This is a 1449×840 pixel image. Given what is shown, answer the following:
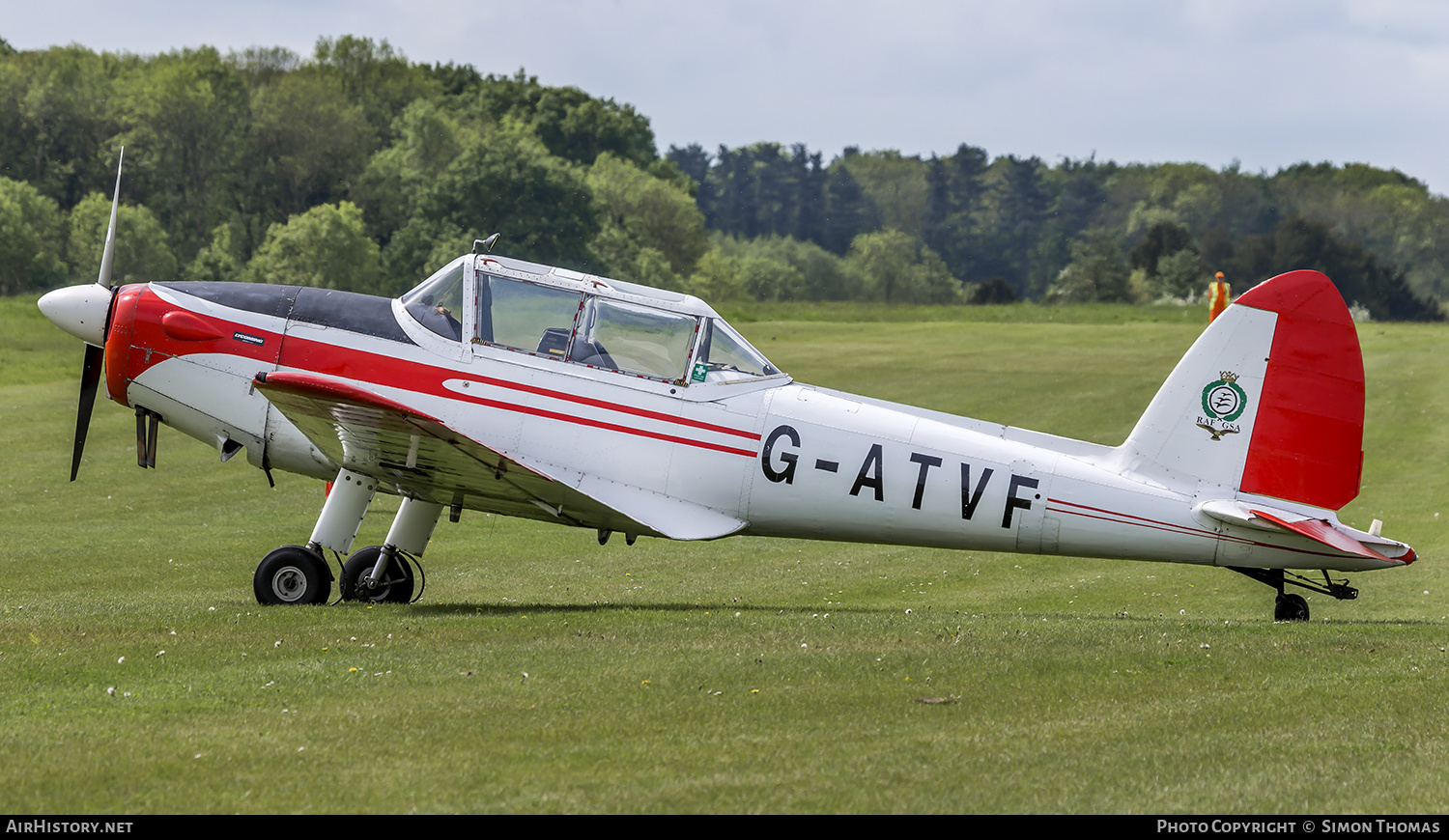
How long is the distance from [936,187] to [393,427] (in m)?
138

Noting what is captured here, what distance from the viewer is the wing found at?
8.26 m

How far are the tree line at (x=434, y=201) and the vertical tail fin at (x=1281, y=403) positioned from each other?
183 ft

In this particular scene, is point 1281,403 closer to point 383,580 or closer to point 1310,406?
point 1310,406

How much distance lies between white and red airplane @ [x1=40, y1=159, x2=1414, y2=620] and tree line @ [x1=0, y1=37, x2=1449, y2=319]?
51.4m

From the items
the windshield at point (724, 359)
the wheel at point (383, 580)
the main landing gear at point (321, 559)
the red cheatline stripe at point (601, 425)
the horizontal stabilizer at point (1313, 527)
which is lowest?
the wheel at point (383, 580)

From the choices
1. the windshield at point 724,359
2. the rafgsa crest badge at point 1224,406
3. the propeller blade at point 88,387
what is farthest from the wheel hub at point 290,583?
the rafgsa crest badge at point 1224,406

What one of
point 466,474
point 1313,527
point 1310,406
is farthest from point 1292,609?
point 466,474

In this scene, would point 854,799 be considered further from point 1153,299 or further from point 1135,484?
point 1153,299

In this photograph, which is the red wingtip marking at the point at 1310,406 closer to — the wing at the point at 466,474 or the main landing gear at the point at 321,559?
the wing at the point at 466,474

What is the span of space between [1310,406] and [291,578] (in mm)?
7424

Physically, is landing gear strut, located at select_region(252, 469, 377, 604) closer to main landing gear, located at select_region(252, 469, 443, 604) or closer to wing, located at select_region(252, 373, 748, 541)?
main landing gear, located at select_region(252, 469, 443, 604)

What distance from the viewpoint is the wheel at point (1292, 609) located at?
9242 mm

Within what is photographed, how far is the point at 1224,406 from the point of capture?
910 cm
